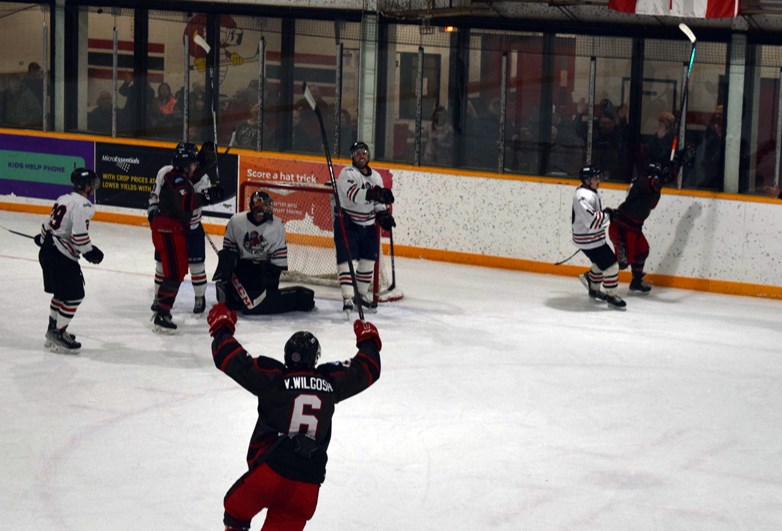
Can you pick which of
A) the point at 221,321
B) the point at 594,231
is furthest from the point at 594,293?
the point at 221,321

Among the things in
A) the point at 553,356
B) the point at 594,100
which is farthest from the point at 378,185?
the point at 594,100

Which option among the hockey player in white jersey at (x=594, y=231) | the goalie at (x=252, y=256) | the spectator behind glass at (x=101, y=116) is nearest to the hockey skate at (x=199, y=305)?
the goalie at (x=252, y=256)

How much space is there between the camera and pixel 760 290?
10.6m

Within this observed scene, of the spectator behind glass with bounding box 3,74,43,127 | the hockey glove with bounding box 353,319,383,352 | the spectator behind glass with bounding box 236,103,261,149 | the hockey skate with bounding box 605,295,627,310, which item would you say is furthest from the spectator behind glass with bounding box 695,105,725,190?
the hockey glove with bounding box 353,319,383,352

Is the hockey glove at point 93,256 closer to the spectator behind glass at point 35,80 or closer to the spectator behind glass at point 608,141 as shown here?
the spectator behind glass at point 608,141

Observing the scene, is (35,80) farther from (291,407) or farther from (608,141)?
(291,407)

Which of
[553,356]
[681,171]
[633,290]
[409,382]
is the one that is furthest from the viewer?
[681,171]

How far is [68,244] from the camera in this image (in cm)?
741

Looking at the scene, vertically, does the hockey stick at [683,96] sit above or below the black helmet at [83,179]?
above

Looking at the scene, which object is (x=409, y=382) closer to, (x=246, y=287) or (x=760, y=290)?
(x=246, y=287)

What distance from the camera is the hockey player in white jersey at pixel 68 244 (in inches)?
291

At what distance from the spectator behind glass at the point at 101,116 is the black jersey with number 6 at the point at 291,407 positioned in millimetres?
9879

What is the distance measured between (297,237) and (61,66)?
15.4 ft

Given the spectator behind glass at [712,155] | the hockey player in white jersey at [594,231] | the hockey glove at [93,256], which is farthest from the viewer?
the spectator behind glass at [712,155]
